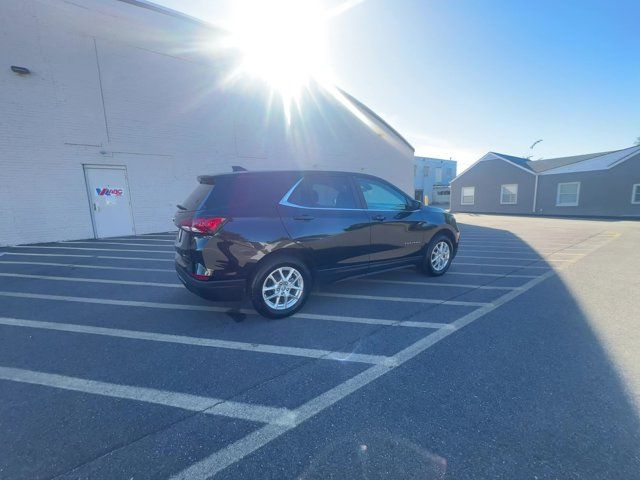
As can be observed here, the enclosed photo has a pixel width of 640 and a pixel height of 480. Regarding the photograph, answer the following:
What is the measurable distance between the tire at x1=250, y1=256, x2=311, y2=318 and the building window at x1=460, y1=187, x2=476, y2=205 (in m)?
28.0

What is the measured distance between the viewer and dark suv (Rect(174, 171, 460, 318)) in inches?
130

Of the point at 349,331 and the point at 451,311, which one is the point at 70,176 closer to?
the point at 349,331

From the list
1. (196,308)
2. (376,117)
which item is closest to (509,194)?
(376,117)

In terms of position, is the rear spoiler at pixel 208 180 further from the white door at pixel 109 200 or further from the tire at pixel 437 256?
the white door at pixel 109 200

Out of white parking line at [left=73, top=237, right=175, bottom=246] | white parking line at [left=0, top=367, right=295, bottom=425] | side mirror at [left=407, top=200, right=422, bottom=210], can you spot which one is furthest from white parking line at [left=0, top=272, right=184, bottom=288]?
side mirror at [left=407, top=200, right=422, bottom=210]

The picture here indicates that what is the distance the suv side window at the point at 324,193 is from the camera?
3783mm

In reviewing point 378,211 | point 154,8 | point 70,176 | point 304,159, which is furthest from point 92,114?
point 378,211

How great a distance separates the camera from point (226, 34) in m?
12.3

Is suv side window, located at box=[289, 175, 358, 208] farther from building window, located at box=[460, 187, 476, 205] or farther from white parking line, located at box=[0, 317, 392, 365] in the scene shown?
building window, located at box=[460, 187, 476, 205]

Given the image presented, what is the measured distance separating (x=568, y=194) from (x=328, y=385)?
26.7 meters

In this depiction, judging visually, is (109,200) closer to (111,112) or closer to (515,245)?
(111,112)

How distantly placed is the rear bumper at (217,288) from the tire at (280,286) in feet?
0.49

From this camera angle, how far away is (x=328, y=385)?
2.39 m

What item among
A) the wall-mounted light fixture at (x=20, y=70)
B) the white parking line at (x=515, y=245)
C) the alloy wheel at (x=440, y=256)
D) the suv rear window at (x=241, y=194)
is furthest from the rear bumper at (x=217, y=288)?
the wall-mounted light fixture at (x=20, y=70)
